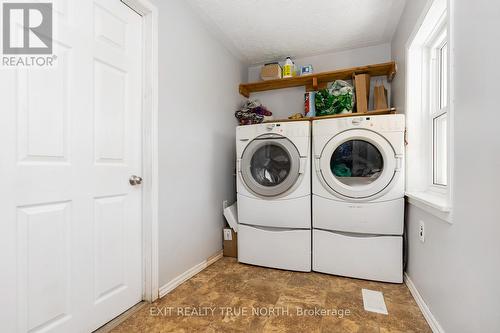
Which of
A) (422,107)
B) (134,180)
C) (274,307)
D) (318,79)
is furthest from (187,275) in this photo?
(318,79)

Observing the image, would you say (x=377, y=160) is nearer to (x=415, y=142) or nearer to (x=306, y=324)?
(x=415, y=142)

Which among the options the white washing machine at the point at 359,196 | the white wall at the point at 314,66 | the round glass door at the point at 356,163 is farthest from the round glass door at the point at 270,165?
the white wall at the point at 314,66

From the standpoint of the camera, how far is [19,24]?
3.34 feet

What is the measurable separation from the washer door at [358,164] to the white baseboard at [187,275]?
49.9 inches

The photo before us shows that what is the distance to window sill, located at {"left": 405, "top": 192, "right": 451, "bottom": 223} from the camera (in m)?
1.14

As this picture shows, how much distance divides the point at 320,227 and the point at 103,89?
1.84 m

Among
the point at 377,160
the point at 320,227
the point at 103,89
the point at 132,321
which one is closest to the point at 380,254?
the point at 320,227

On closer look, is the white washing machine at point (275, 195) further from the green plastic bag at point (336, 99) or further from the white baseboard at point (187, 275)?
the green plastic bag at point (336, 99)

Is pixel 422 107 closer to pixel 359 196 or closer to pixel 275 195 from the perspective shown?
pixel 359 196

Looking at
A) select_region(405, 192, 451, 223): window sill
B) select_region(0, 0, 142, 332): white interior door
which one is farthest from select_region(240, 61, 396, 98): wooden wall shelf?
select_region(0, 0, 142, 332): white interior door

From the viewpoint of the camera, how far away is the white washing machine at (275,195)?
6.78 feet

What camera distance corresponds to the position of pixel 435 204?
124cm

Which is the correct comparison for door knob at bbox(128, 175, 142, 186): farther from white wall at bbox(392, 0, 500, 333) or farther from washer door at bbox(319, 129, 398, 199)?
white wall at bbox(392, 0, 500, 333)

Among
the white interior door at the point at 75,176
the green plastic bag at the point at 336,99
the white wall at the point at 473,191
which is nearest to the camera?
the white wall at the point at 473,191
